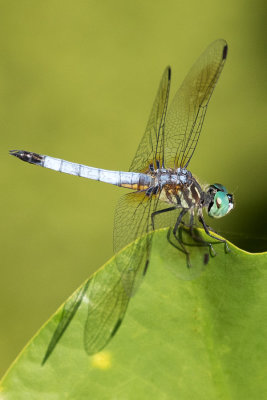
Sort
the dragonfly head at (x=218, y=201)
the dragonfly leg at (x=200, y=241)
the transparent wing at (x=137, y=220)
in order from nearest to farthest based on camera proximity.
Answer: the dragonfly leg at (x=200, y=241) → the transparent wing at (x=137, y=220) → the dragonfly head at (x=218, y=201)

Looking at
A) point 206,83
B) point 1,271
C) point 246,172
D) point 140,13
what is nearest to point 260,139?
point 246,172

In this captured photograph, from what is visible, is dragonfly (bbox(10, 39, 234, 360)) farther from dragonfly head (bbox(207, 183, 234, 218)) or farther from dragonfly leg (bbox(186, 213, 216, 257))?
dragonfly leg (bbox(186, 213, 216, 257))

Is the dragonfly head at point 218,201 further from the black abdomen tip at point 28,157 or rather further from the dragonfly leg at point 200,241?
the black abdomen tip at point 28,157

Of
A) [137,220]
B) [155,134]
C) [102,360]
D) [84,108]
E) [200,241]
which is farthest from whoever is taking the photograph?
[84,108]

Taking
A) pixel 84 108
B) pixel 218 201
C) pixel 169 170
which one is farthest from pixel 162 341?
pixel 84 108

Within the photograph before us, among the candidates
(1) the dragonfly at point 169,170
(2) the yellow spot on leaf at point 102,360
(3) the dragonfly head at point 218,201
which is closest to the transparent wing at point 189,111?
(1) the dragonfly at point 169,170

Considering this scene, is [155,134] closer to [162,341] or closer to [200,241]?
[200,241]

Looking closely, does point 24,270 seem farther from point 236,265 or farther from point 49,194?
point 236,265

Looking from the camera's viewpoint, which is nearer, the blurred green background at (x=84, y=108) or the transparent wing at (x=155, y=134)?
the transparent wing at (x=155, y=134)
